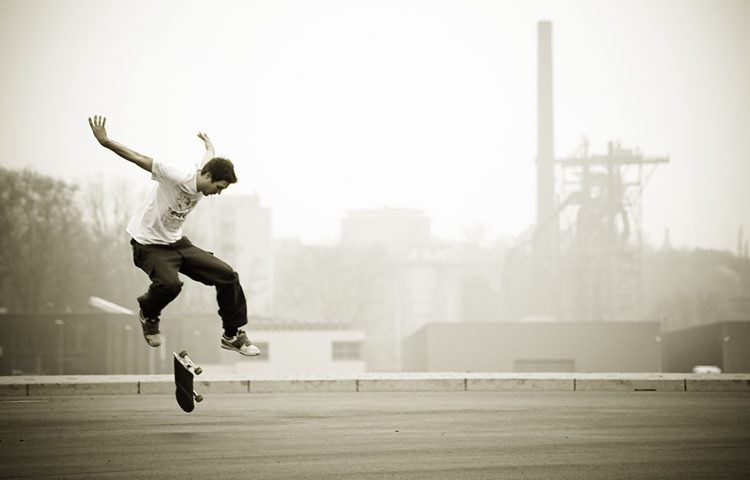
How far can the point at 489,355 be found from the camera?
55.4m

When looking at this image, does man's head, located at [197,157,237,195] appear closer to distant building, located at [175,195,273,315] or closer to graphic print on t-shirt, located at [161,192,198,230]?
graphic print on t-shirt, located at [161,192,198,230]

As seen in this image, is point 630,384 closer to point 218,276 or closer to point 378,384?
point 378,384

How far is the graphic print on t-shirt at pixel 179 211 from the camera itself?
8.63m

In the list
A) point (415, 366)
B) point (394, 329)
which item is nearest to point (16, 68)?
point (394, 329)

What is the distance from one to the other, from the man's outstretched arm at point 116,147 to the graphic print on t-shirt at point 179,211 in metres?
0.48

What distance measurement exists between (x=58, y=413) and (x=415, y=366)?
5748 cm

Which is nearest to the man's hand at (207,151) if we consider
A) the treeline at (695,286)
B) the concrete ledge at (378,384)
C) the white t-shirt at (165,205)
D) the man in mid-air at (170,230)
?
the man in mid-air at (170,230)

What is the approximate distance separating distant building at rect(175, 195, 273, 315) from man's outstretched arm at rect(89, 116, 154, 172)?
211 feet

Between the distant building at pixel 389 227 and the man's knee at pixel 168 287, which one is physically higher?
the distant building at pixel 389 227

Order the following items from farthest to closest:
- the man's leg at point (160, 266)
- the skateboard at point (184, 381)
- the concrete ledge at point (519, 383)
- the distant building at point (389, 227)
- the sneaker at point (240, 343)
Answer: the distant building at point (389, 227)
the concrete ledge at point (519, 383)
the skateboard at point (184, 381)
the sneaker at point (240, 343)
the man's leg at point (160, 266)

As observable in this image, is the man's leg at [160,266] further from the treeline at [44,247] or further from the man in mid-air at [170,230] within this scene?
the treeline at [44,247]

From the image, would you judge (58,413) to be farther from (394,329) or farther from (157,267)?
(394,329)

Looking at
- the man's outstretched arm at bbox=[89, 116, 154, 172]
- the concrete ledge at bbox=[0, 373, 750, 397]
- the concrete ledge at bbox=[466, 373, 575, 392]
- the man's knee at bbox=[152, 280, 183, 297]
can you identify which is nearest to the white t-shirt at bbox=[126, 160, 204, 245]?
the man's outstretched arm at bbox=[89, 116, 154, 172]

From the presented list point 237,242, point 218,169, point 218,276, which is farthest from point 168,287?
point 237,242
